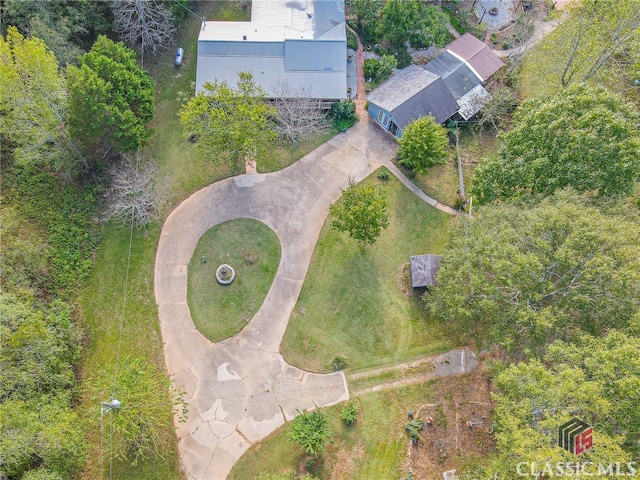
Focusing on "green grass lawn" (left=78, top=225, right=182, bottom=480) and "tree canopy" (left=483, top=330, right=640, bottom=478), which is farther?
"green grass lawn" (left=78, top=225, right=182, bottom=480)

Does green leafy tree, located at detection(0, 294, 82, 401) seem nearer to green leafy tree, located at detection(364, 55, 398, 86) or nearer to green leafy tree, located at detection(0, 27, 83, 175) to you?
green leafy tree, located at detection(0, 27, 83, 175)

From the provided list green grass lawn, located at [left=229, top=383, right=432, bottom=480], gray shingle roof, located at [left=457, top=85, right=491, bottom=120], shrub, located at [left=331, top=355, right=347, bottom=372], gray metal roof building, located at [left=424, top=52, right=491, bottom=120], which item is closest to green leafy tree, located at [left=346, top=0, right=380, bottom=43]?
gray metal roof building, located at [left=424, top=52, right=491, bottom=120]

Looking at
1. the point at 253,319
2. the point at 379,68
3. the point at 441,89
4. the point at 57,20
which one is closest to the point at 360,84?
the point at 379,68

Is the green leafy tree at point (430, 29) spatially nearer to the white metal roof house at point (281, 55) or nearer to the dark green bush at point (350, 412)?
the white metal roof house at point (281, 55)

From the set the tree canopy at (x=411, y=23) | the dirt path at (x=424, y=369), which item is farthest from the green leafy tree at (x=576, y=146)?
the tree canopy at (x=411, y=23)

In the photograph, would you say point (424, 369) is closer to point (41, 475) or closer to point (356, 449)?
point (356, 449)

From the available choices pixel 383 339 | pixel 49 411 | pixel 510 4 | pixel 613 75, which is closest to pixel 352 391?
pixel 383 339
